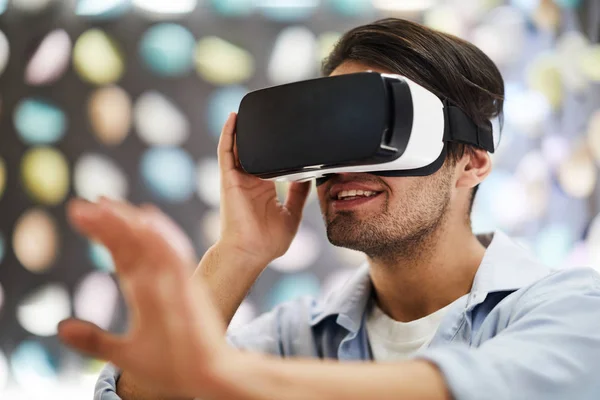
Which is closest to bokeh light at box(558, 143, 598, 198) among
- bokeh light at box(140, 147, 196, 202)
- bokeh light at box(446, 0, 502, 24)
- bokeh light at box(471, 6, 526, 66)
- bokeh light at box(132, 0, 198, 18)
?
bokeh light at box(471, 6, 526, 66)

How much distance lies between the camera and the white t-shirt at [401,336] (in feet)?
3.87

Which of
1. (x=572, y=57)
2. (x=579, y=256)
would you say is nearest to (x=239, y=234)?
(x=579, y=256)

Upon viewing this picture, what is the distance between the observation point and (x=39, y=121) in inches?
76.6

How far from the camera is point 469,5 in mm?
2045

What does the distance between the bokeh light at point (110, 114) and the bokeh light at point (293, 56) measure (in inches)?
17.7

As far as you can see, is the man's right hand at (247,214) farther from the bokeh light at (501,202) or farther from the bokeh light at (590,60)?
the bokeh light at (590,60)

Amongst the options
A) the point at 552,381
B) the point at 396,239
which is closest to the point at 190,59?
the point at 396,239

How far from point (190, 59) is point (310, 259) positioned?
707 mm

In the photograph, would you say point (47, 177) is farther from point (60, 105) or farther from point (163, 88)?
point (163, 88)

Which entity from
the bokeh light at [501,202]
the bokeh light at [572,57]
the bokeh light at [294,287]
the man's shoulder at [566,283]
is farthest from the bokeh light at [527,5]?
the man's shoulder at [566,283]

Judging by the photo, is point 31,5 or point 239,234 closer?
point 239,234

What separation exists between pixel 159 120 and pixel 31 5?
0.53 metres

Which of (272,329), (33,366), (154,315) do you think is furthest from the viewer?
(33,366)

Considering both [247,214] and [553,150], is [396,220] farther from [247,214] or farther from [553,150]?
[553,150]
